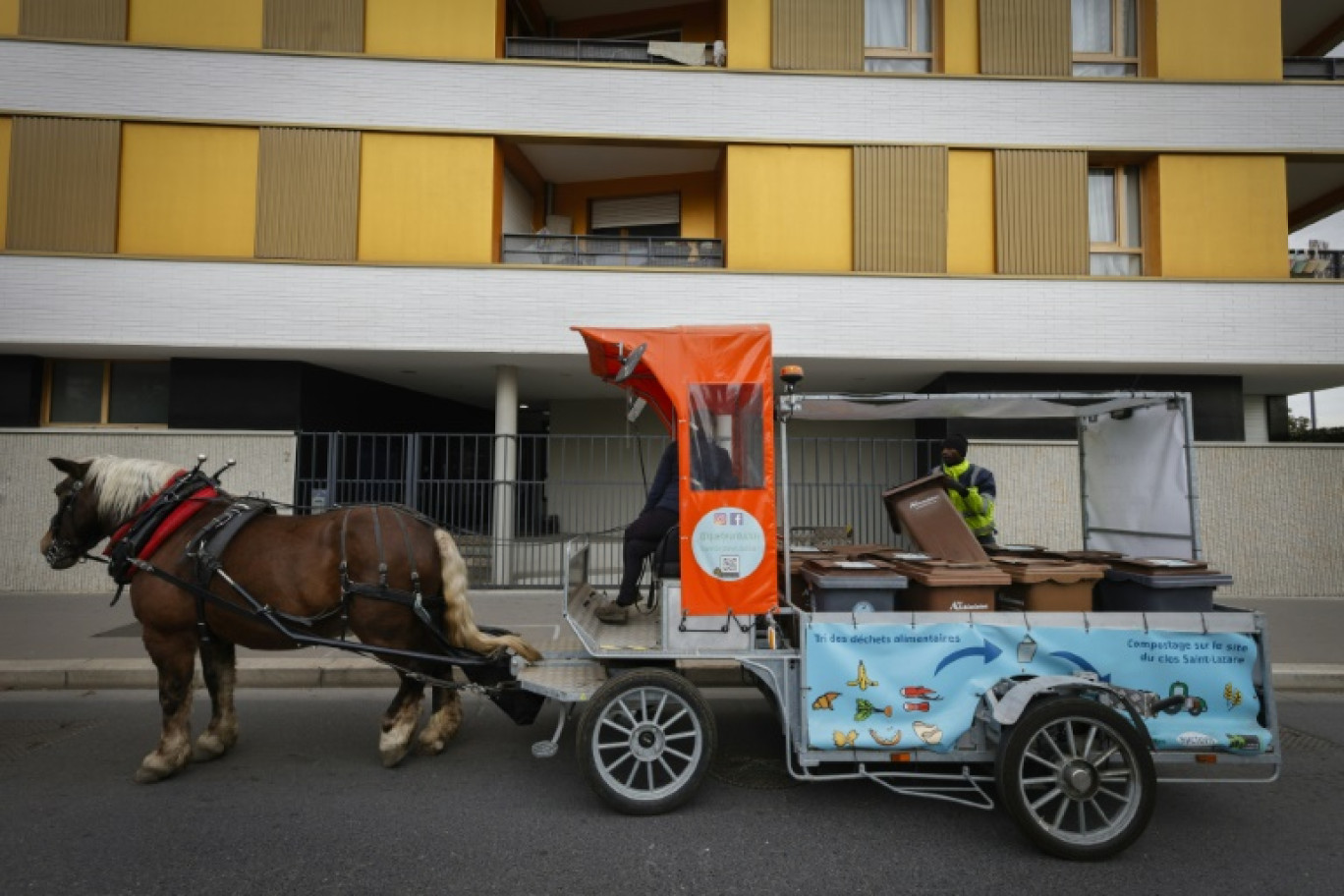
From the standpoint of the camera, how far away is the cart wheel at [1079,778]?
336 cm

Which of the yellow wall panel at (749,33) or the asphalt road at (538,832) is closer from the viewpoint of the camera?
the asphalt road at (538,832)

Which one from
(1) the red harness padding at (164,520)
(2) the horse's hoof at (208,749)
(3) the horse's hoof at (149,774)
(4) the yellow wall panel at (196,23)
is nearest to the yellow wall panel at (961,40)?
(4) the yellow wall panel at (196,23)

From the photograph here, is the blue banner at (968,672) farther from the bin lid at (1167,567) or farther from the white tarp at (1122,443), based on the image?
the white tarp at (1122,443)

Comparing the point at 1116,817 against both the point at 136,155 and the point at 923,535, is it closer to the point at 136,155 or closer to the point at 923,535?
the point at 923,535

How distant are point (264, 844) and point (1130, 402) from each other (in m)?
5.51

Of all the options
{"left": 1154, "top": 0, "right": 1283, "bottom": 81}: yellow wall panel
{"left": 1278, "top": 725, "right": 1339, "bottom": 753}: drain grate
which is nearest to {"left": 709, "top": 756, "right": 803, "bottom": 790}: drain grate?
{"left": 1278, "top": 725, "right": 1339, "bottom": 753}: drain grate

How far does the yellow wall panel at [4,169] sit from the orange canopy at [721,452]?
11.5 m

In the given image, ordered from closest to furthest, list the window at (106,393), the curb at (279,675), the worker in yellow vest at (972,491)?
the worker in yellow vest at (972,491) → the curb at (279,675) → the window at (106,393)

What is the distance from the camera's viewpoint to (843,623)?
146 inches

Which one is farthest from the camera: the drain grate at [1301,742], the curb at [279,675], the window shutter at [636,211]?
the window shutter at [636,211]

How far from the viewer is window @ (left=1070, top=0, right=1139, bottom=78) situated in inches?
455

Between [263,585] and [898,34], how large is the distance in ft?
40.0

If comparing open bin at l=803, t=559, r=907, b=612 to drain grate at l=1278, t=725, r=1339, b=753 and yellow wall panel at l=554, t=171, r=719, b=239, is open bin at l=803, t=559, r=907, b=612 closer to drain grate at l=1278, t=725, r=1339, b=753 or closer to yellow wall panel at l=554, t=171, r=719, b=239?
drain grate at l=1278, t=725, r=1339, b=753

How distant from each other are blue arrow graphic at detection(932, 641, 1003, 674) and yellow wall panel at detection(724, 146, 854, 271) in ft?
27.1
